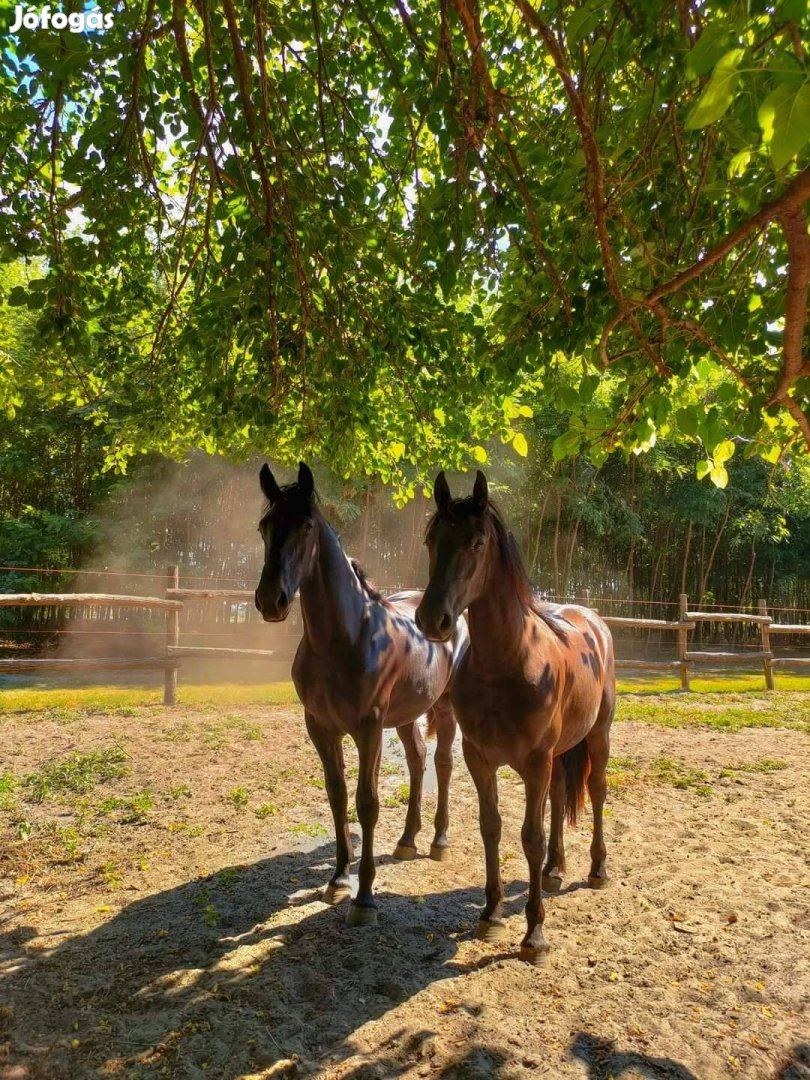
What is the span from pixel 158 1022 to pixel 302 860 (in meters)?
1.61

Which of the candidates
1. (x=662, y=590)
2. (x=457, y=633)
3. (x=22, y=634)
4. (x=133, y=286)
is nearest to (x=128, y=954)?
(x=457, y=633)

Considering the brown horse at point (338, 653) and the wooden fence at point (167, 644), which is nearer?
the brown horse at point (338, 653)

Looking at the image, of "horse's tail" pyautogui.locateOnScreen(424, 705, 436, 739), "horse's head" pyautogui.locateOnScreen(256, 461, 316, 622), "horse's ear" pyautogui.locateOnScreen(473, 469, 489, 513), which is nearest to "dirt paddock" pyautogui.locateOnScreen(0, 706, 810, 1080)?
"horse's tail" pyautogui.locateOnScreen(424, 705, 436, 739)

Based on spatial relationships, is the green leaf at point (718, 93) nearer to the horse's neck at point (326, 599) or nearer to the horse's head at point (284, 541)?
the horse's head at point (284, 541)

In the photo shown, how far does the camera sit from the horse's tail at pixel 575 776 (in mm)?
3668

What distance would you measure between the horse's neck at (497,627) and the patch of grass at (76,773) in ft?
12.5

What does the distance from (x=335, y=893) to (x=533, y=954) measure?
109 centimetres

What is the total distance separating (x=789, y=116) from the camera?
948mm

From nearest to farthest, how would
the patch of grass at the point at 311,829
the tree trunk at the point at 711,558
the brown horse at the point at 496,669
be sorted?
the brown horse at the point at 496,669 → the patch of grass at the point at 311,829 → the tree trunk at the point at 711,558

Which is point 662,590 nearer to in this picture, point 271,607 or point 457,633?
point 457,633

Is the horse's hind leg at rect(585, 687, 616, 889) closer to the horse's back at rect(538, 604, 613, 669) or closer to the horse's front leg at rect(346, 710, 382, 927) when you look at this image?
the horse's back at rect(538, 604, 613, 669)

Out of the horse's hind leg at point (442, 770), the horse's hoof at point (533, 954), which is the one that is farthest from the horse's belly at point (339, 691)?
the horse's hoof at point (533, 954)

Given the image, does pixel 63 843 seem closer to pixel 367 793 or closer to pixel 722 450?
pixel 367 793

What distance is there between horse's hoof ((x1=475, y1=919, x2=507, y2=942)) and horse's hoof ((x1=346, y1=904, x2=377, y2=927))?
0.51 metres
